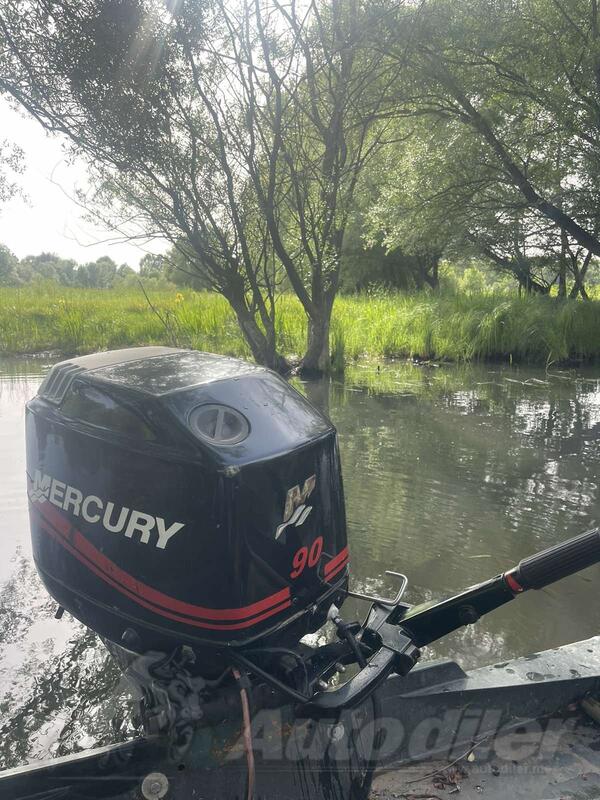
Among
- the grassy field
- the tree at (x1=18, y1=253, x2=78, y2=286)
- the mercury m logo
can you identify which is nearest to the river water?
the mercury m logo

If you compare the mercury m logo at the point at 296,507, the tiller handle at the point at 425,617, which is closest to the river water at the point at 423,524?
the tiller handle at the point at 425,617

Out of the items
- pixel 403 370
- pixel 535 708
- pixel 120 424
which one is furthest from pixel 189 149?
pixel 535 708

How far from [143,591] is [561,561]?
106 cm

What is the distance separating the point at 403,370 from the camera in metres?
10.5

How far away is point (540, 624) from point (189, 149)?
5.97m

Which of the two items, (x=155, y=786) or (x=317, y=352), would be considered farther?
(x=317, y=352)

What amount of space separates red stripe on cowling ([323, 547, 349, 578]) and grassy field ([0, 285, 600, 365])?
28.3ft

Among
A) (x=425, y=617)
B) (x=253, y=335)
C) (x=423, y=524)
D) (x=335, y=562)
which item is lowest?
(x=423, y=524)

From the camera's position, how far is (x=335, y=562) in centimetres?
187

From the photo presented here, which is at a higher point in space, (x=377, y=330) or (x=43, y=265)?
(x=43, y=265)

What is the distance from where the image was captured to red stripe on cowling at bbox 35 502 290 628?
1.58 metres

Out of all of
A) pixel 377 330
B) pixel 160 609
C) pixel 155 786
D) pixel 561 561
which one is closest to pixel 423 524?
pixel 561 561

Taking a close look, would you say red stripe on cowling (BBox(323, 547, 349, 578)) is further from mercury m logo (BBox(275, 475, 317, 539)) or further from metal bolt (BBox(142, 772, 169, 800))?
metal bolt (BBox(142, 772, 169, 800))

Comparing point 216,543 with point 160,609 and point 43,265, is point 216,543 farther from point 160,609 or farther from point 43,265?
point 43,265
